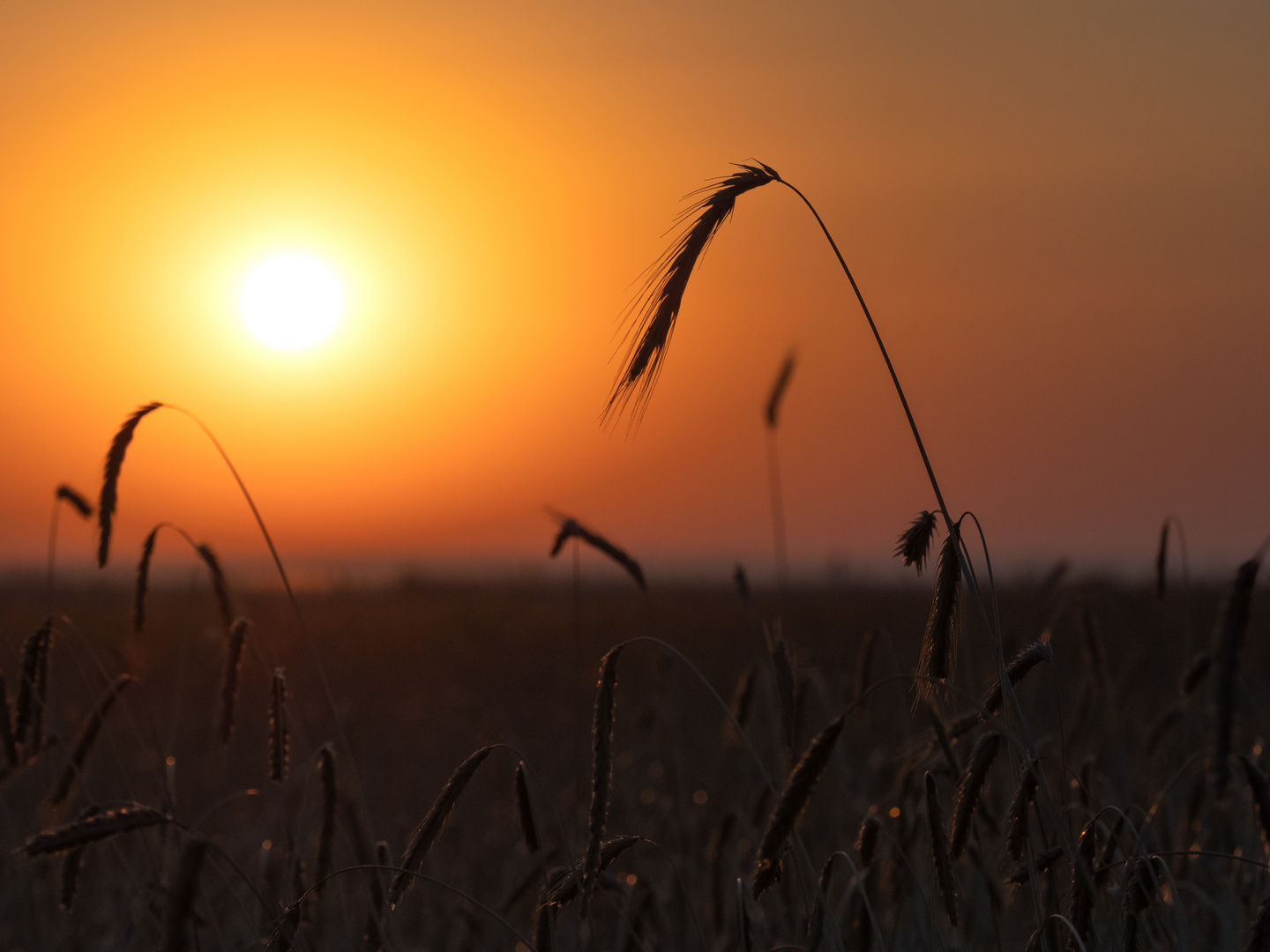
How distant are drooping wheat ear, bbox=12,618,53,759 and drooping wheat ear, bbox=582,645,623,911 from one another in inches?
60.5

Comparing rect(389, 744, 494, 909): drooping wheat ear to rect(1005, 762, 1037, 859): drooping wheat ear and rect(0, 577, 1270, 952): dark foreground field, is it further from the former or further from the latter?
rect(1005, 762, 1037, 859): drooping wheat ear

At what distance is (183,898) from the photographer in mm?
1226

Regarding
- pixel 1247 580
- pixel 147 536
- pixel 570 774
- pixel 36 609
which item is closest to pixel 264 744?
pixel 570 774

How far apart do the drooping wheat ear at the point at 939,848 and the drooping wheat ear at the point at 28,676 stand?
2.14m

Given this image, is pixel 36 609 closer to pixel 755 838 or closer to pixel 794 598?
pixel 794 598

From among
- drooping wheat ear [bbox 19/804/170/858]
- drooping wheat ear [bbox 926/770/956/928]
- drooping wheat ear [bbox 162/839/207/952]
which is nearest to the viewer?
drooping wheat ear [bbox 162/839/207/952]

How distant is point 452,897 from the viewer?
14.8 ft

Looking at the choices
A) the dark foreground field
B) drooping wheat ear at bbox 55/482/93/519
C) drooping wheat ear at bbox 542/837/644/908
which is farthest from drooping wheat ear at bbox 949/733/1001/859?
drooping wheat ear at bbox 55/482/93/519

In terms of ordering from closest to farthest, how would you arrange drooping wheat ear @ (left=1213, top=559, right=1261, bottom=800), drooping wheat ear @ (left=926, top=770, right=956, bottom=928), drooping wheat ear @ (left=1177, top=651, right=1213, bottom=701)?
1. drooping wheat ear @ (left=926, top=770, right=956, bottom=928)
2. drooping wheat ear @ (left=1213, top=559, right=1261, bottom=800)
3. drooping wheat ear @ (left=1177, top=651, right=1213, bottom=701)

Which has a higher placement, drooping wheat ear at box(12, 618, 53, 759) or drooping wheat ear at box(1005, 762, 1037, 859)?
drooping wheat ear at box(12, 618, 53, 759)

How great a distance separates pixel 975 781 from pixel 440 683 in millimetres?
11833

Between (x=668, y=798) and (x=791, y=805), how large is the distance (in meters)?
3.01

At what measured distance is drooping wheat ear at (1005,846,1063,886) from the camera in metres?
2.23

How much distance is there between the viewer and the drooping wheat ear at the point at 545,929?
2240 millimetres
